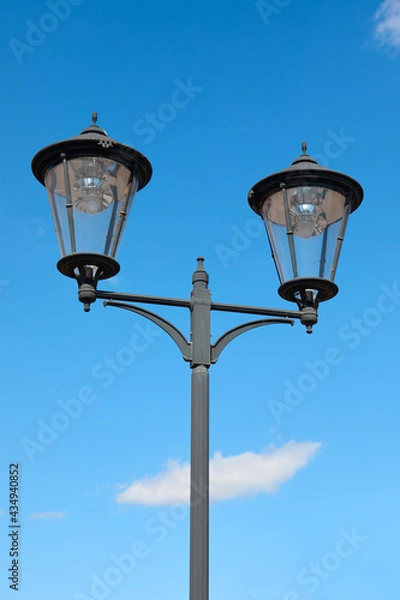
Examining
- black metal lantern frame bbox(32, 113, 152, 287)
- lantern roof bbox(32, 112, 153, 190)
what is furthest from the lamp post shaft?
lantern roof bbox(32, 112, 153, 190)

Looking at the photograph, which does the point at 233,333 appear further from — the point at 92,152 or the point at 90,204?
the point at 92,152

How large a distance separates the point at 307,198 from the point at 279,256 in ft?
1.44

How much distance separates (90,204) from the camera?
5.53 metres

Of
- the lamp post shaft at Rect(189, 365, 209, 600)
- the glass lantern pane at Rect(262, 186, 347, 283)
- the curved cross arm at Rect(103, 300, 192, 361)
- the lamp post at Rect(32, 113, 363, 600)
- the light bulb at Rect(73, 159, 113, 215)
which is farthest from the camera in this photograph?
the glass lantern pane at Rect(262, 186, 347, 283)

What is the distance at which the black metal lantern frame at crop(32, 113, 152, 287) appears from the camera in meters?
5.44

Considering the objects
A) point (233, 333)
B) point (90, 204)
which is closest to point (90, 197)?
point (90, 204)

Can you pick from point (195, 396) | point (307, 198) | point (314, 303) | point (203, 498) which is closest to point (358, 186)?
point (307, 198)

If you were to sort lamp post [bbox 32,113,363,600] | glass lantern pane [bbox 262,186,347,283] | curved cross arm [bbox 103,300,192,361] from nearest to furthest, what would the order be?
lamp post [bbox 32,113,363,600] → curved cross arm [bbox 103,300,192,361] → glass lantern pane [bbox 262,186,347,283]

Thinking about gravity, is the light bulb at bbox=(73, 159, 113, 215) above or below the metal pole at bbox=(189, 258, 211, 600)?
above

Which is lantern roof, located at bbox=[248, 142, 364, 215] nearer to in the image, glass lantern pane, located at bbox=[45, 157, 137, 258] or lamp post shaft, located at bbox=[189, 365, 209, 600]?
glass lantern pane, located at bbox=[45, 157, 137, 258]

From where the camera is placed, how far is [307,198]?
236 inches

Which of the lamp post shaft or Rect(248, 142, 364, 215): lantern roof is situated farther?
Rect(248, 142, 364, 215): lantern roof

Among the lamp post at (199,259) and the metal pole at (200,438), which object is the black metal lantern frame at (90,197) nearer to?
the lamp post at (199,259)

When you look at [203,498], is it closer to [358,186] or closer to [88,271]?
[88,271]
